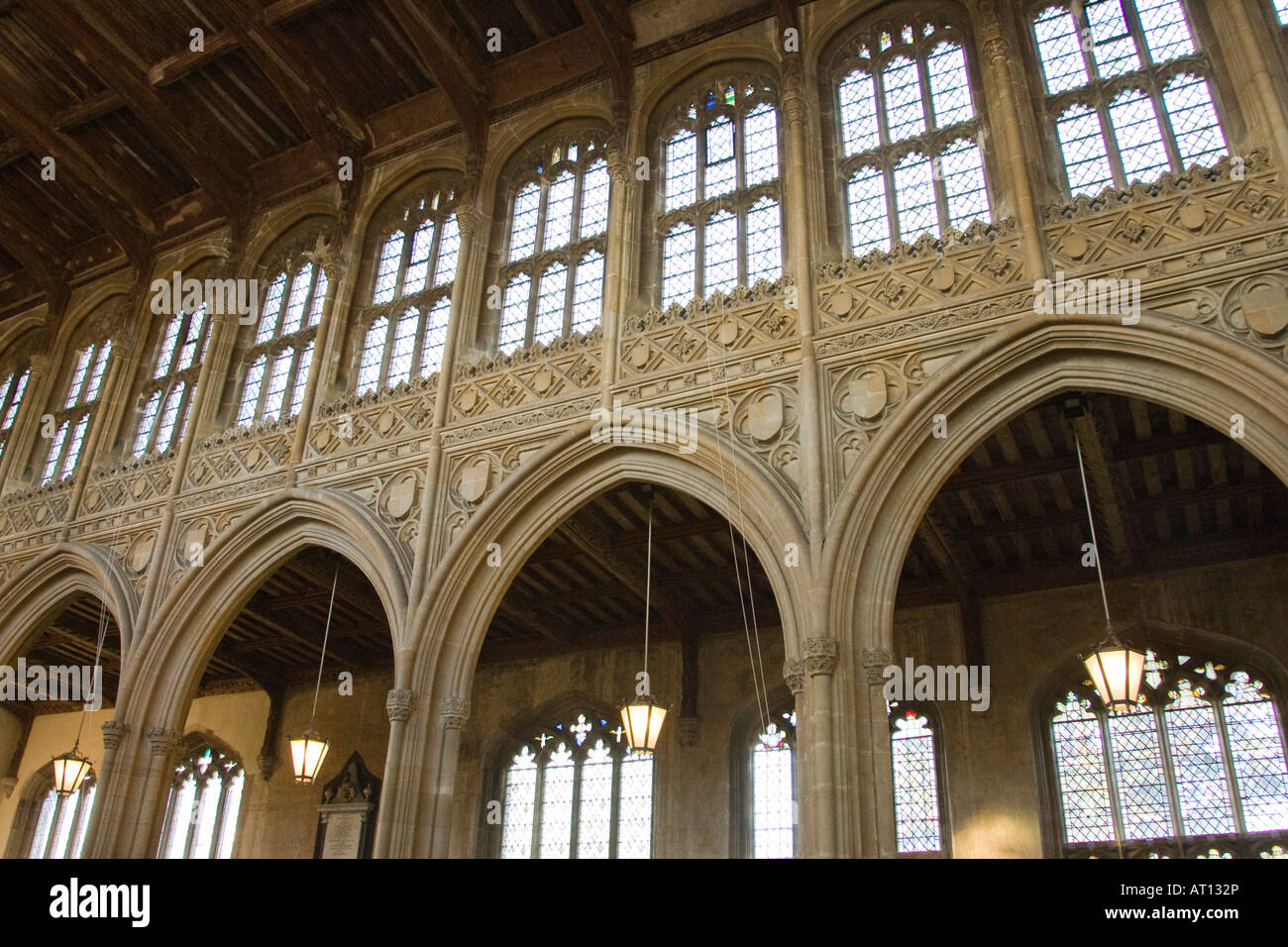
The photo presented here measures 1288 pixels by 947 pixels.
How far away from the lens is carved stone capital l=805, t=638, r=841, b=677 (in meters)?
9.18

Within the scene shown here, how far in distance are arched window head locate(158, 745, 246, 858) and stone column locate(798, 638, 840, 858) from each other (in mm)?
14197

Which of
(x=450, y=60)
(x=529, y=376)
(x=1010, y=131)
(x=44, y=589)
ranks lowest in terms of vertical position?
(x=44, y=589)

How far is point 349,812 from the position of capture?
17.7m

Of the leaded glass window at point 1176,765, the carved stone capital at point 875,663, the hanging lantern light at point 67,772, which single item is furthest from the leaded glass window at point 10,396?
the leaded glass window at point 1176,765

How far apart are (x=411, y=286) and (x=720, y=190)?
4994 millimetres

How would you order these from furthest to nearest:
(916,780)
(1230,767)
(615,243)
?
1. (916,780)
2. (615,243)
3. (1230,767)

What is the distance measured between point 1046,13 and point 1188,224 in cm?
390

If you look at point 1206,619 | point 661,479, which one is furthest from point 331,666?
point 1206,619

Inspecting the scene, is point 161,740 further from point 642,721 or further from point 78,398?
point 78,398

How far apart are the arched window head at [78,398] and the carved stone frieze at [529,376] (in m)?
8.04

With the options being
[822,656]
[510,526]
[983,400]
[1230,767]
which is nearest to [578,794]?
[510,526]

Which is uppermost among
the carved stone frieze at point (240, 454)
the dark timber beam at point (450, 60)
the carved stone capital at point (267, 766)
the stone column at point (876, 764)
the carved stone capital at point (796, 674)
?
the dark timber beam at point (450, 60)

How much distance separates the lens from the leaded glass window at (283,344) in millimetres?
15539

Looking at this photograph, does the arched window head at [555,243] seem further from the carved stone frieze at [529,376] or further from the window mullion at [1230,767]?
the window mullion at [1230,767]
